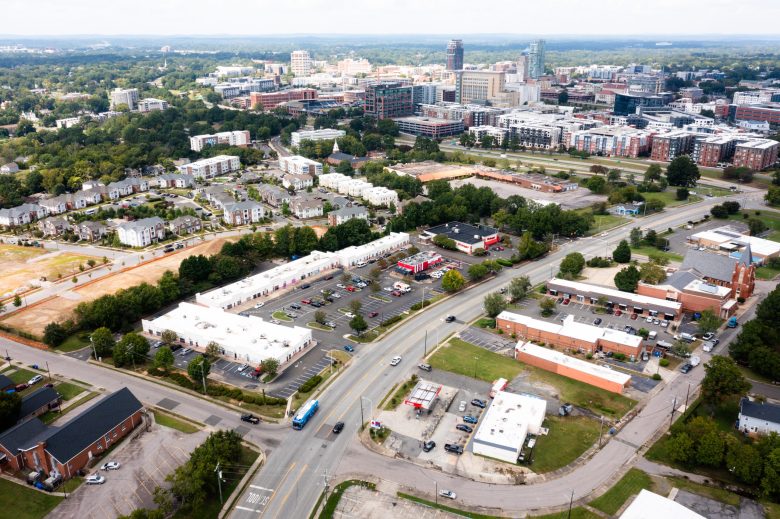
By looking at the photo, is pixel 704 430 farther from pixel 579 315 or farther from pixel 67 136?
pixel 67 136

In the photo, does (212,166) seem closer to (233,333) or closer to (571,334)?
(233,333)

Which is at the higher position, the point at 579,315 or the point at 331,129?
the point at 331,129

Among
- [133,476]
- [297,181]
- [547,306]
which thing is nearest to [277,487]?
[133,476]

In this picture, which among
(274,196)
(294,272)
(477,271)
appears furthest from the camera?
(274,196)

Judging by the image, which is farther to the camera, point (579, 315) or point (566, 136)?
point (566, 136)

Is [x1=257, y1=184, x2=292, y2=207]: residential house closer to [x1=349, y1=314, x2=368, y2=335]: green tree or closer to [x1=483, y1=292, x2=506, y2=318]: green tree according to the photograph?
[x1=349, y1=314, x2=368, y2=335]: green tree

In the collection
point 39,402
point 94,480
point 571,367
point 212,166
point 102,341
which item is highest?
point 212,166

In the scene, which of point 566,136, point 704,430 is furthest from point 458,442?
point 566,136
